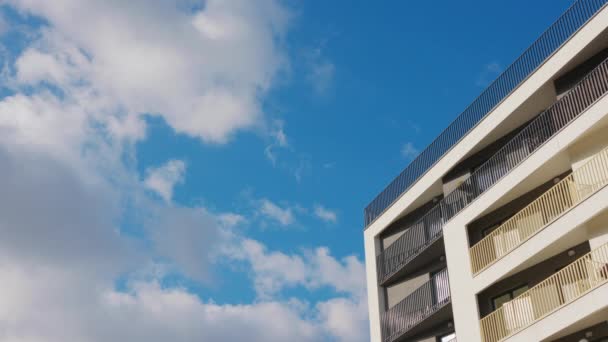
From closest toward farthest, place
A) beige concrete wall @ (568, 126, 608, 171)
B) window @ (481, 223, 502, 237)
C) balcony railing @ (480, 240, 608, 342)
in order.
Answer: balcony railing @ (480, 240, 608, 342) < beige concrete wall @ (568, 126, 608, 171) < window @ (481, 223, 502, 237)

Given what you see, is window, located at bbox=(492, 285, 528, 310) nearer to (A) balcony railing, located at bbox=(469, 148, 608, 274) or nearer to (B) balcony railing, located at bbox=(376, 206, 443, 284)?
(A) balcony railing, located at bbox=(469, 148, 608, 274)

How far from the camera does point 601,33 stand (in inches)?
1093

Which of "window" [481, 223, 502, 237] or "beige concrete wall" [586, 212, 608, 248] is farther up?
"window" [481, 223, 502, 237]

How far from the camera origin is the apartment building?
86.5ft

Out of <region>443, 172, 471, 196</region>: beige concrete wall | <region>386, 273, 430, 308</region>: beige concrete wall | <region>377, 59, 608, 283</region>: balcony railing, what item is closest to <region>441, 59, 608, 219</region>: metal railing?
<region>377, 59, 608, 283</region>: balcony railing

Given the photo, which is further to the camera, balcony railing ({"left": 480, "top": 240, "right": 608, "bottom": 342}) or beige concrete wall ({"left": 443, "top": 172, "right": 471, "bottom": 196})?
beige concrete wall ({"left": 443, "top": 172, "right": 471, "bottom": 196})

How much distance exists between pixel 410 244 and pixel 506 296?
685 centimetres

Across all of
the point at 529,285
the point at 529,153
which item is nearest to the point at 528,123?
the point at 529,153

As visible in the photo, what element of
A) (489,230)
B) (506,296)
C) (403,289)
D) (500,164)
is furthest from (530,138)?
(403,289)

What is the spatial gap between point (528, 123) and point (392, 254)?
9025 millimetres

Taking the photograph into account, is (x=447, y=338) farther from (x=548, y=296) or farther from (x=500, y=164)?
(x=500, y=164)

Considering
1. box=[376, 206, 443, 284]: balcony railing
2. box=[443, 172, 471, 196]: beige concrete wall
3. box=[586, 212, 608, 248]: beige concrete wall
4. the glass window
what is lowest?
the glass window

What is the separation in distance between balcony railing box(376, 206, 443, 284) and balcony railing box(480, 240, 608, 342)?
564 centimetres

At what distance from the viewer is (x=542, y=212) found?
28484 mm
